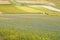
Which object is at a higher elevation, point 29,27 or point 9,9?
point 9,9

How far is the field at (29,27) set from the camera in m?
1.46

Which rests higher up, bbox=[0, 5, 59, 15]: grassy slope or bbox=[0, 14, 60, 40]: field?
bbox=[0, 5, 59, 15]: grassy slope

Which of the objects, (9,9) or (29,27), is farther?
(9,9)

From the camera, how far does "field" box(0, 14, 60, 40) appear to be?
146 cm

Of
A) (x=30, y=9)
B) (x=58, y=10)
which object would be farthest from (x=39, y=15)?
(x=58, y=10)

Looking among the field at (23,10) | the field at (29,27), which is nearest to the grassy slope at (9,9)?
the field at (23,10)

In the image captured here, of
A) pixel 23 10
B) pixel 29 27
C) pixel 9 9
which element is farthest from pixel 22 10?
pixel 29 27

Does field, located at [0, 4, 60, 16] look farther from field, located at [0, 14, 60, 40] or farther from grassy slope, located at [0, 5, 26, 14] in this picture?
field, located at [0, 14, 60, 40]

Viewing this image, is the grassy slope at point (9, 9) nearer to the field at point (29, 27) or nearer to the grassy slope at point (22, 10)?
the grassy slope at point (22, 10)

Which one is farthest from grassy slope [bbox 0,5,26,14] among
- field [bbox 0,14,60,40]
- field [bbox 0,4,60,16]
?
field [bbox 0,14,60,40]

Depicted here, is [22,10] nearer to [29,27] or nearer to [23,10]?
[23,10]

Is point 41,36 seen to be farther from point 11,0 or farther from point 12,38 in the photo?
point 11,0

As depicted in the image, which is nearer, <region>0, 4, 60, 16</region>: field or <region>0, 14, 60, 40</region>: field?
<region>0, 14, 60, 40</region>: field

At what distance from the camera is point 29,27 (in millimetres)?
1644
